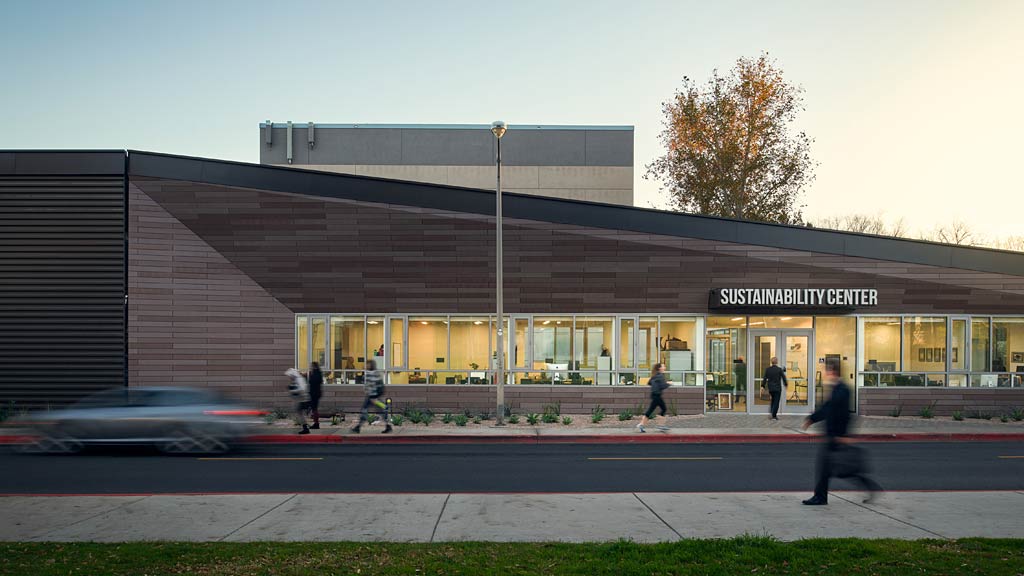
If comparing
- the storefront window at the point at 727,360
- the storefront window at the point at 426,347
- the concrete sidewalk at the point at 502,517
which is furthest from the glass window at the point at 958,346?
the storefront window at the point at 426,347

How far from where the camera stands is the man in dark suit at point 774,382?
20.9m

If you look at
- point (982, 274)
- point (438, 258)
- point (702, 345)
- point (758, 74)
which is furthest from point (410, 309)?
point (758, 74)

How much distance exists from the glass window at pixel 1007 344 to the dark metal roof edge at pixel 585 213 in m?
1.68

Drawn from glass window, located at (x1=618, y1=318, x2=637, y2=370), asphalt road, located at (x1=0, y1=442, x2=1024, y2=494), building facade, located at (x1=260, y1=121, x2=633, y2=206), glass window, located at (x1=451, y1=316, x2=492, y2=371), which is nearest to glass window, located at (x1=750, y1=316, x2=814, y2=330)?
glass window, located at (x1=618, y1=318, x2=637, y2=370)

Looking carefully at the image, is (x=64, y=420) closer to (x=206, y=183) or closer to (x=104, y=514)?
(x=104, y=514)

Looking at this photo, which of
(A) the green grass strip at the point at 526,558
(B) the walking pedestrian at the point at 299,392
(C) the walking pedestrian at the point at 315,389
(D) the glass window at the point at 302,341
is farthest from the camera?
(D) the glass window at the point at 302,341

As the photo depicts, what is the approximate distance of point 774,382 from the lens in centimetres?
2088

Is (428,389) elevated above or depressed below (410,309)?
below

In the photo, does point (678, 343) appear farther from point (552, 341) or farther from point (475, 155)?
point (475, 155)

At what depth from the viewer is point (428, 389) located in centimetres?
2228

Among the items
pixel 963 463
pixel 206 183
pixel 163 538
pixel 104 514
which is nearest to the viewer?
pixel 163 538

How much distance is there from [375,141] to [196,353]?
51.8 ft

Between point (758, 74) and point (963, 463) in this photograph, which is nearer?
point (963, 463)

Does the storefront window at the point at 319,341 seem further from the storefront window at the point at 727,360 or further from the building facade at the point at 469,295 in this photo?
the storefront window at the point at 727,360
